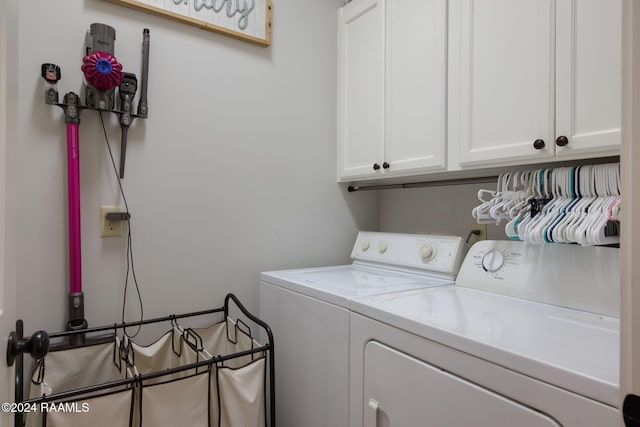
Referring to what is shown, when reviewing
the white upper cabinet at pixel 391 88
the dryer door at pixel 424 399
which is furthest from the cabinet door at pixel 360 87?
the dryer door at pixel 424 399

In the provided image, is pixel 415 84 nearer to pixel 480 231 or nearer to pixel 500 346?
pixel 480 231

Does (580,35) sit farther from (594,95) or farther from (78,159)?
(78,159)

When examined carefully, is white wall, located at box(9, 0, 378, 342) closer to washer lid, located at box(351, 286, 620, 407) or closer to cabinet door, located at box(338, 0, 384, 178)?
cabinet door, located at box(338, 0, 384, 178)

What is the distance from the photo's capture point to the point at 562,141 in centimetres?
108

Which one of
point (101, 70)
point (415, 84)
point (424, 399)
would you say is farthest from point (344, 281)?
point (101, 70)

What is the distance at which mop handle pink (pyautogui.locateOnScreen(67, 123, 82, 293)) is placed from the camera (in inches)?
50.8

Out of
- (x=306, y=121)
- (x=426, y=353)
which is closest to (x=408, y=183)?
(x=306, y=121)

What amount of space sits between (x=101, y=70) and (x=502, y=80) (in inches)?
55.0

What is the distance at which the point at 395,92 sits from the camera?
1658 mm

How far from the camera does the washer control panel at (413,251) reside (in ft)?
5.03

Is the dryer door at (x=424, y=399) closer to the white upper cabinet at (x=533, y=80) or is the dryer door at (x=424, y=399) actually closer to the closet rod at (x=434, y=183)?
the white upper cabinet at (x=533, y=80)

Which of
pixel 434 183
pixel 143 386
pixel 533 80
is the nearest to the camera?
pixel 143 386

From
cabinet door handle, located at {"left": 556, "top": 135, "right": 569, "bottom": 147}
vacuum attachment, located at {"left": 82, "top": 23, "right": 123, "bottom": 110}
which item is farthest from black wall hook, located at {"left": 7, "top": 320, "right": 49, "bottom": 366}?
cabinet door handle, located at {"left": 556, "top": 135, "right": 569, "bottom": 147}

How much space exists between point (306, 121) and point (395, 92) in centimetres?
50
